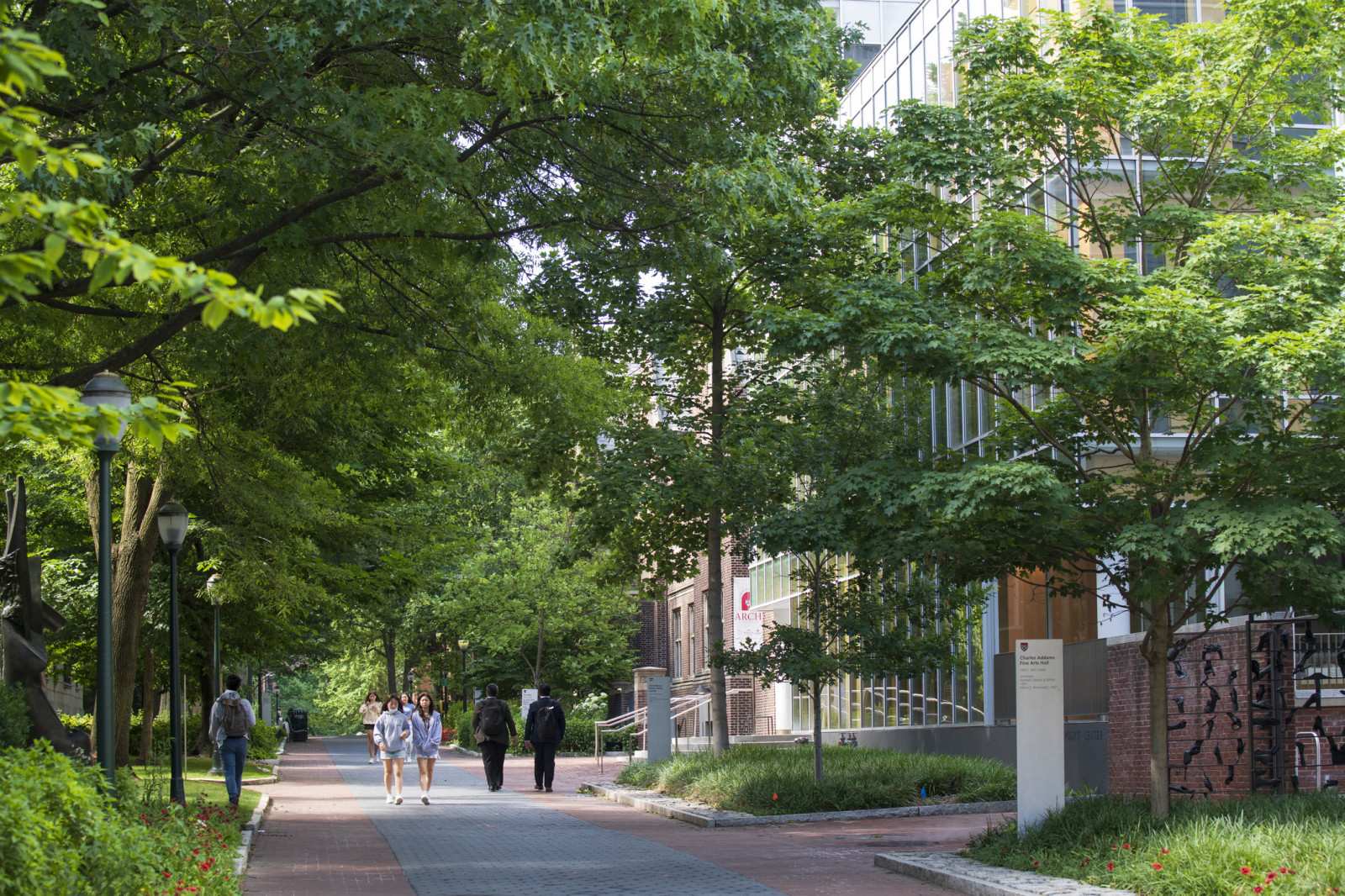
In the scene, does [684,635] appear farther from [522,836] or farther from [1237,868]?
[1237,868]

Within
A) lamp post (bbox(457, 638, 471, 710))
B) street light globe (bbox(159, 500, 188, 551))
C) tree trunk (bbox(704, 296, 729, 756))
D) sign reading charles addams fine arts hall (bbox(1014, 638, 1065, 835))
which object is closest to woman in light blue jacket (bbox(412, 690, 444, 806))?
tree trunk (bbox(704, 296, 729, 756))

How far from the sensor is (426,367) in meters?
13.3

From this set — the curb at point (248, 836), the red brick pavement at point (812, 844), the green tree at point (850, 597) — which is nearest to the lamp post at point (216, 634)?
the curb at point (248, 836)

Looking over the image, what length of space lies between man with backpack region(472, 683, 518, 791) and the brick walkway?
4.76 ft

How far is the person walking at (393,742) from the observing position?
20219 millimetres

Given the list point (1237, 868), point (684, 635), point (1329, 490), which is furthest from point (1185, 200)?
point (684, 635)

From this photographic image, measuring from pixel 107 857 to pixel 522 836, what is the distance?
9.26 meters

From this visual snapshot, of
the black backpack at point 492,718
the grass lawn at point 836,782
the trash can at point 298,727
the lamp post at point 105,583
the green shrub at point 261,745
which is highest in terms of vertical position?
the lamp post at point 105,583

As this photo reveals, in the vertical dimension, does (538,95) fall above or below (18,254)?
above

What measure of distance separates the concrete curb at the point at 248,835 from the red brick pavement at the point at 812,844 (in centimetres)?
425

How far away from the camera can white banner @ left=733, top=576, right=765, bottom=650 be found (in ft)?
102

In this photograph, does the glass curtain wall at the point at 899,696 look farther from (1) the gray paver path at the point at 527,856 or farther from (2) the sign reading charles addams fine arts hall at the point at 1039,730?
(2) the sign reading charles addams fine arts hall at the point at 1039,730

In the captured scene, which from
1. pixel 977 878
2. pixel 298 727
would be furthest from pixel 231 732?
pixel 298 727

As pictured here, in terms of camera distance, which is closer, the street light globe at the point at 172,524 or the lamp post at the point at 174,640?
the lamp post at the point at 174,640
